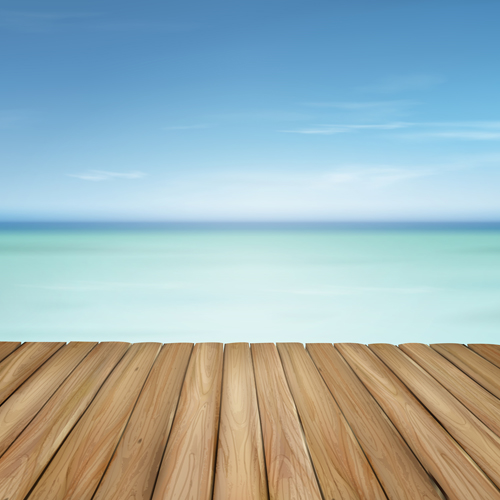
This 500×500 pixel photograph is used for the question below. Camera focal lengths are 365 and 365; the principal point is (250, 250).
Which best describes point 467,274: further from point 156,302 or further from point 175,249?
point 175,249

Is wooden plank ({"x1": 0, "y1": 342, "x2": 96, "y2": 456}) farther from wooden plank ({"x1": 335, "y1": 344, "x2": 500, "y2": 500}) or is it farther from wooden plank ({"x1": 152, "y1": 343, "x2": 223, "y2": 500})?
wooden plank ({"x1": 335, "y1": 344, "x2": 500, "y2": 500})

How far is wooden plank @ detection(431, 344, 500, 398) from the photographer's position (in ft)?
4.96

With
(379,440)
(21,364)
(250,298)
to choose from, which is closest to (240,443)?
(379,440)

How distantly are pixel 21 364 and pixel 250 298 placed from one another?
5117 mm

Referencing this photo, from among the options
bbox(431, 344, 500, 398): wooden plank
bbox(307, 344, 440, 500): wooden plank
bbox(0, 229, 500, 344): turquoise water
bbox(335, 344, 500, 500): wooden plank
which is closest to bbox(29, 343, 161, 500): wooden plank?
bbox(307, 344, 440, 500): wooden plank

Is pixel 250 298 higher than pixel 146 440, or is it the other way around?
pixel 146 440

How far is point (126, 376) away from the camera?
1504 millimetres

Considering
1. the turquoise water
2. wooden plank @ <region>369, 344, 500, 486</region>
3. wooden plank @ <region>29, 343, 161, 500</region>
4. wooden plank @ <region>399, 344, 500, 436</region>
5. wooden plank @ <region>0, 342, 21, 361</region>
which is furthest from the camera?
the turquoise water

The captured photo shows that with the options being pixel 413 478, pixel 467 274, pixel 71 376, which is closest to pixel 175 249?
pixel 467 274

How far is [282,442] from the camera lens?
109 centimetres

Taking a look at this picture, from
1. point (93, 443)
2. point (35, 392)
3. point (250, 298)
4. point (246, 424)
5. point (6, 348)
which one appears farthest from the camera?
point (250, 298)

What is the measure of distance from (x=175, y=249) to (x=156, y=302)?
669cm

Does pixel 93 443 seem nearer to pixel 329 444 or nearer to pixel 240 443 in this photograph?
pixel 240 443

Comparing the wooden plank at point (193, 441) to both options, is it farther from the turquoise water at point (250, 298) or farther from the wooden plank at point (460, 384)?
the turquoise water at point (250, 298)
